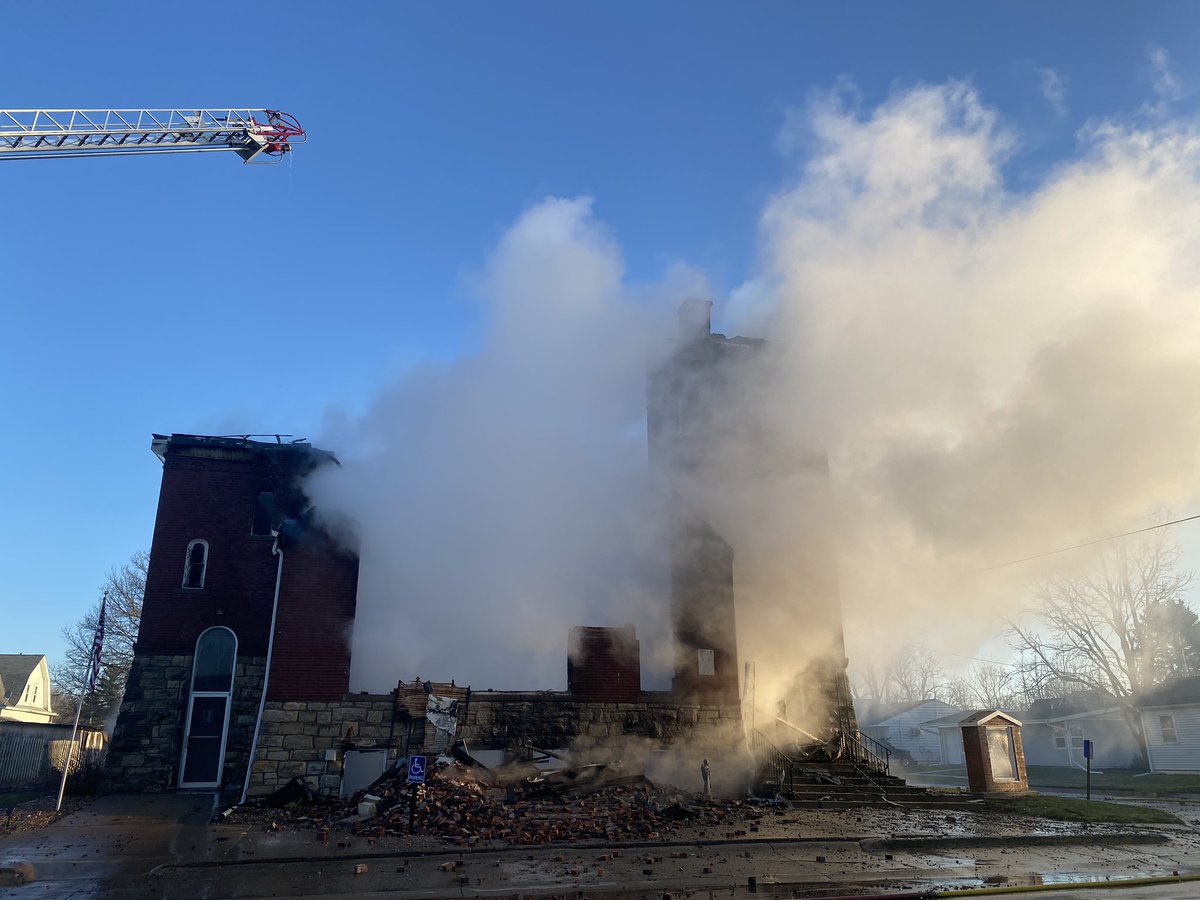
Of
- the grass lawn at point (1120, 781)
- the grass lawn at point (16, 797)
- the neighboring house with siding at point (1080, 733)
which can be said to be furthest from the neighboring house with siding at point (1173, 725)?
the grass lawn at point (16, 797)

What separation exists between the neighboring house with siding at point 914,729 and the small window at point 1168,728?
71.4ft

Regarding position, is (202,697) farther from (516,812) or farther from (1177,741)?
(1177,741)

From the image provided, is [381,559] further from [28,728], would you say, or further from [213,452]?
[28,728]

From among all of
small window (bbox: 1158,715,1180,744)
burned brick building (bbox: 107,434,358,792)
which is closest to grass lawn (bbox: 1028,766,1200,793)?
small window (bbox: 1158,715,1180,744)

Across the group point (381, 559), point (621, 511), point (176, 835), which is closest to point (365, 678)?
point (381, 559)

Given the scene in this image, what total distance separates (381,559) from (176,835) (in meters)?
7.57

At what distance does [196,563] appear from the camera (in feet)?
64.6

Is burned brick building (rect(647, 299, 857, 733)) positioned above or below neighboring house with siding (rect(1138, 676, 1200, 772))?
above

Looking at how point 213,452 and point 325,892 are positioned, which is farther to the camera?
point 213,452

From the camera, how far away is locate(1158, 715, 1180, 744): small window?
107ft

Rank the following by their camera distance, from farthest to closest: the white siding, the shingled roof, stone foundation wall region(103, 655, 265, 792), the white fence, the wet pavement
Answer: the shingled roof, the white siding, the white fence, stone foundation wall region(103, 655, 265, 792), the wet pavement

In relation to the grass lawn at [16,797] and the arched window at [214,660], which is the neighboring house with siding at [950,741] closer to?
the arched window at [214,660]

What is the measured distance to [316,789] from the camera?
656 inches

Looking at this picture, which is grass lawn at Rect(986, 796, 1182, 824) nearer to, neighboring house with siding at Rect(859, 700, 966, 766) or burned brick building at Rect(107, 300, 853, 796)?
burned brick building at Rect(107, 300, 853, 796)
